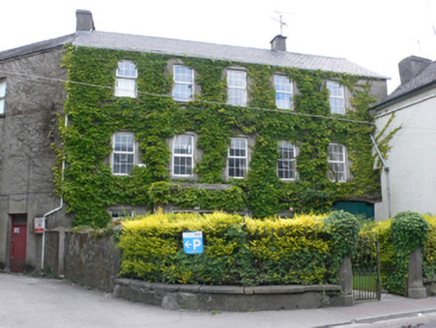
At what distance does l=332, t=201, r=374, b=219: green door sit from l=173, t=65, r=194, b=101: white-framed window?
9152 millimetres

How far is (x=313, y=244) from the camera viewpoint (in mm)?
9320

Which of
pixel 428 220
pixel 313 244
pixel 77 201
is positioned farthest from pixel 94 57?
pixel 428 220

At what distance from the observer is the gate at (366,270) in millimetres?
10078

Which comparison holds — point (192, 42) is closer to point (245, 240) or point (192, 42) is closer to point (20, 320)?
point (245, 240)

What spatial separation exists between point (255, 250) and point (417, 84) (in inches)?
576

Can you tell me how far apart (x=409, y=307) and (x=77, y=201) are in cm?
1259

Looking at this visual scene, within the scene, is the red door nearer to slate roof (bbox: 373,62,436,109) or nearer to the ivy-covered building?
the ivy-covered building

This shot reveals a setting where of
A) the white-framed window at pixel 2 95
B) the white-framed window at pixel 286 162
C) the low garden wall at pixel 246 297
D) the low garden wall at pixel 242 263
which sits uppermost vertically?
the white-framed window at pixel 2 95

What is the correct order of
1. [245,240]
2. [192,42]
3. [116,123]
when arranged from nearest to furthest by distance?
[245,240] < [116,123] < [192,42]

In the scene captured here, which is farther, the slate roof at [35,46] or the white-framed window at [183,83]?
the slate roof at [35,46]

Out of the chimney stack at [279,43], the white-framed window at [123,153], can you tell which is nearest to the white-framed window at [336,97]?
the chimney stack at [279,43]

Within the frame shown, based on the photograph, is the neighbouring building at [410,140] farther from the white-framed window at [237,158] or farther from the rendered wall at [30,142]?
the rendered wall at [30,142]

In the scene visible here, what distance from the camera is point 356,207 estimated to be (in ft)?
67.0

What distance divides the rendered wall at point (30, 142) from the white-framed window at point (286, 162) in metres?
9.98
